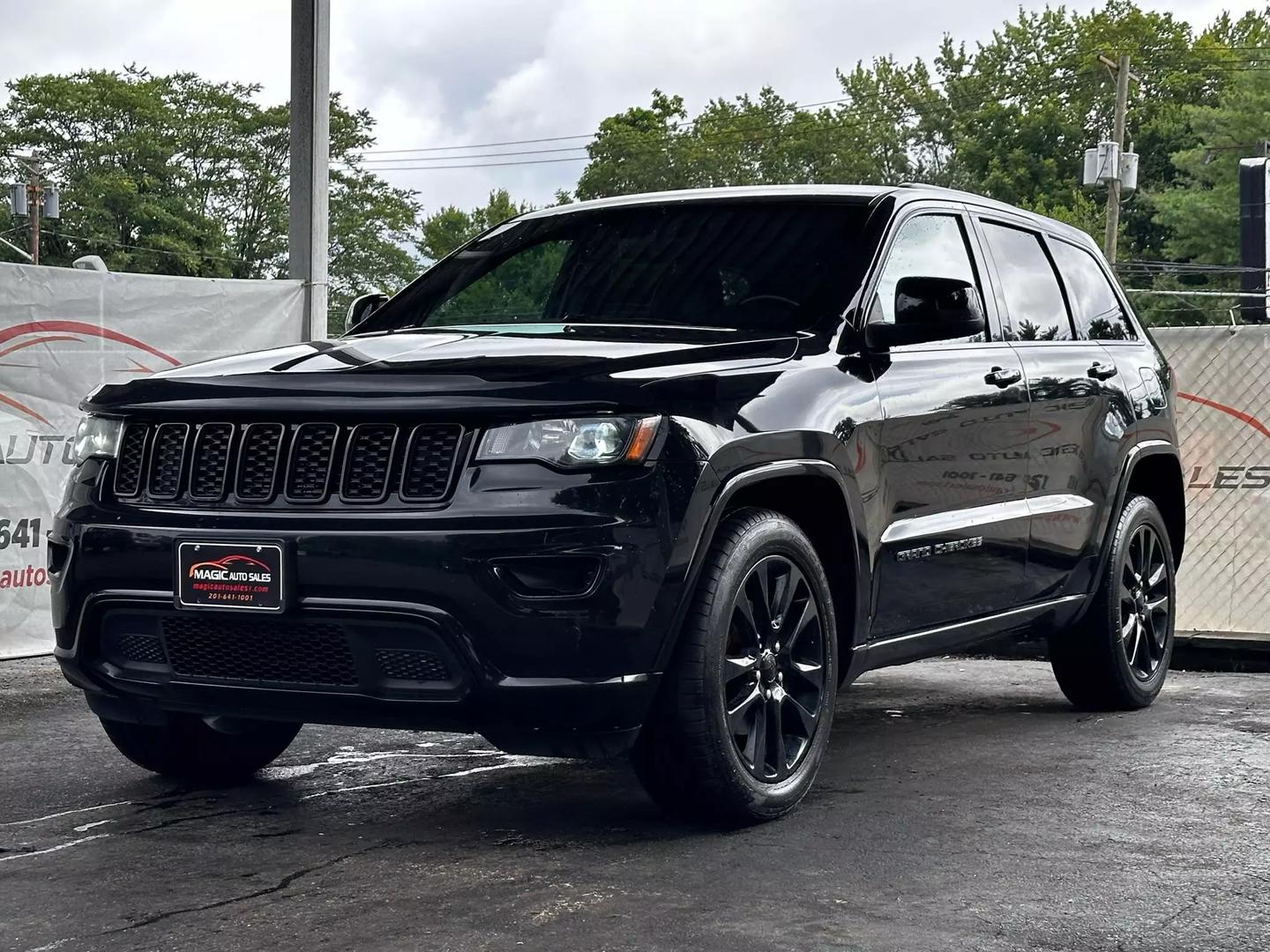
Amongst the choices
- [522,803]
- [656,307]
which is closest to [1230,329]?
[656,307]

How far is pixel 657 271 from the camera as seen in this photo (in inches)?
219

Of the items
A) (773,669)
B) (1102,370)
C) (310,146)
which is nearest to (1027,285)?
(1102,370)

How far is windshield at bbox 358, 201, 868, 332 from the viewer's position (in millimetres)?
5320

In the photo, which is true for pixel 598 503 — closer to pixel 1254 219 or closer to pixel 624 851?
pixel 624 851

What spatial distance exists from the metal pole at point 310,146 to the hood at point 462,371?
4574 millimetres

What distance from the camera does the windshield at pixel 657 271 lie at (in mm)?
5320

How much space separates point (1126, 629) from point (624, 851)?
3.19 meters

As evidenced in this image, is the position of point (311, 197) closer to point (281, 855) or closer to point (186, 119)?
point (281, 855)

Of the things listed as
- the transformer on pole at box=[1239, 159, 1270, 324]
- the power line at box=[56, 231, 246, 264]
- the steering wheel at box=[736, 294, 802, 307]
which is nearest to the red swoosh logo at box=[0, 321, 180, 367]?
the steering wheel at box=[736, 294, 802, 307]

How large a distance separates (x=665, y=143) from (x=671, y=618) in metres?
88.8

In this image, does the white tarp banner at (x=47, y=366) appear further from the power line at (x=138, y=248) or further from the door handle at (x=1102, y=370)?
the power line at (x=138, y=248)

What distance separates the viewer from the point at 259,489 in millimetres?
4477

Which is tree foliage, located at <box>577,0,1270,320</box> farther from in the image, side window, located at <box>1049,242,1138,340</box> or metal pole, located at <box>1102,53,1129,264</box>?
side window, located at <box>1049,242,1138,340</box>

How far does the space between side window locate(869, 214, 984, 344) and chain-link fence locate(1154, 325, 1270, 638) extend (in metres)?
3.15
